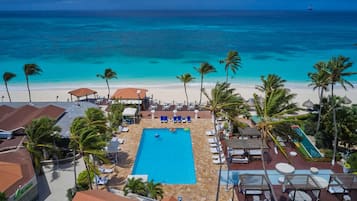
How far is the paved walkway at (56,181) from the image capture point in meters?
16.2

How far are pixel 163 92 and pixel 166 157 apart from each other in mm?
16863

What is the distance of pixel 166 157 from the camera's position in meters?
21.3

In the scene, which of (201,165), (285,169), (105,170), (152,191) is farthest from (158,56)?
(152,191)

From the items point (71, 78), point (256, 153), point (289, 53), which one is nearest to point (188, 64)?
point (71, 78)

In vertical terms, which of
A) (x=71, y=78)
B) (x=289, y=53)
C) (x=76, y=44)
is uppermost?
(x=76, y=44)

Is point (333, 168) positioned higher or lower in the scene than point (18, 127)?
lower

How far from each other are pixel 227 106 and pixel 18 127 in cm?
1562

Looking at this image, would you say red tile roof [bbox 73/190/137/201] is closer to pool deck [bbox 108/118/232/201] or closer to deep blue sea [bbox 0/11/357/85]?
pool deck [bbox 108/118/232/201]

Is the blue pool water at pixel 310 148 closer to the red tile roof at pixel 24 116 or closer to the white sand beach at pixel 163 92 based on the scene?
the white sand beach at pixel 163 92

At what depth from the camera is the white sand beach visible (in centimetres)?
3456

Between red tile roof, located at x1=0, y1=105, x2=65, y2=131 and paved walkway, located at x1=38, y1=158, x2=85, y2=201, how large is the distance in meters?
4.57

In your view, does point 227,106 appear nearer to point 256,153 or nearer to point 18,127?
point 256,153

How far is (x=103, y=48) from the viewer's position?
67.4 meters

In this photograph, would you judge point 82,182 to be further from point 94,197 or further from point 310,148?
point 310,148
